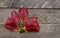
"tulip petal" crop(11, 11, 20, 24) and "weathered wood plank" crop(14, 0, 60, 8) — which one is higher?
"weathered wood plank" crop(14, 0, 60, 8)

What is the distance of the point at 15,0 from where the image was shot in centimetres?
64

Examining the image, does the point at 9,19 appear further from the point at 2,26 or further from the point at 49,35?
the point at 49,35

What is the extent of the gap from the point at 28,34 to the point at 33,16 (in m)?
0.07

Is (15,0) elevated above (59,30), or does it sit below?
above

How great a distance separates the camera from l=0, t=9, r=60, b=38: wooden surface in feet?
2.10

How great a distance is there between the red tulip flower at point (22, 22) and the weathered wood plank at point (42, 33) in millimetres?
30

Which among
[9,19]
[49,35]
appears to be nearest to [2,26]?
[9,19]

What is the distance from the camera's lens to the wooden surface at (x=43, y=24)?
640mm

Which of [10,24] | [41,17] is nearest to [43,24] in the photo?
[41,17]

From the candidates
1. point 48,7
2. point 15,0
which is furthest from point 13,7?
point 48,7

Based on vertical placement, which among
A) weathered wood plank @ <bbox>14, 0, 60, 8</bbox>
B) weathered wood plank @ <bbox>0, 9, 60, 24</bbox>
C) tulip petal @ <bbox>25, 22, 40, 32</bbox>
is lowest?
tulip petal @ <bbox>25, 22, 40, 32</bbox>

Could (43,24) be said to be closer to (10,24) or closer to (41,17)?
(41,17)

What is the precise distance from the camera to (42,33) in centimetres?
64

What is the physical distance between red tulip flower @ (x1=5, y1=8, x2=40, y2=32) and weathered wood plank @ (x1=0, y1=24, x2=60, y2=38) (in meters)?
0.03
